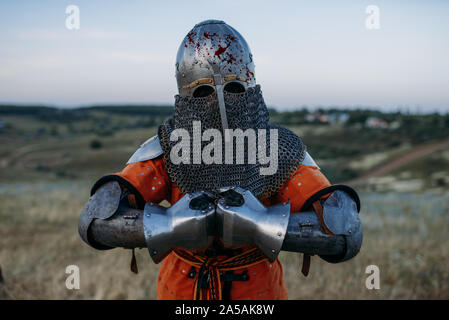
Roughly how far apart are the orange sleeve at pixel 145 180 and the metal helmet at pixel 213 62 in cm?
65

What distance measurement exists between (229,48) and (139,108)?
103904mm

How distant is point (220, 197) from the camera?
2662mm

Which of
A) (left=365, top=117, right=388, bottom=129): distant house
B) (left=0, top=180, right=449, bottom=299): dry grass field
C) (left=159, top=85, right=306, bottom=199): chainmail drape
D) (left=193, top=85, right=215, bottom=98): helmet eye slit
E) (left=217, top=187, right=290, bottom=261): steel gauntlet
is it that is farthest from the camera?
(left=365, top=117, right=388, bottom=129): distant house

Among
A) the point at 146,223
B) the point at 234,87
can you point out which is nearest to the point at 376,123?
the point at 234,87

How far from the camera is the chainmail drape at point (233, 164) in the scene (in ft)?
9.59

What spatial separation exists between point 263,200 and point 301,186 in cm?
33

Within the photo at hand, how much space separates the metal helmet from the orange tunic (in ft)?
2.17

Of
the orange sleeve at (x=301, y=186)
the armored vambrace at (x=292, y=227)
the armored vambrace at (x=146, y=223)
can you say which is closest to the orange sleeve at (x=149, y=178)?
the armored vambrace at (x=146, y=223)

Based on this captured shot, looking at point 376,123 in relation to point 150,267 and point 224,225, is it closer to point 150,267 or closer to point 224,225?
point 150,267

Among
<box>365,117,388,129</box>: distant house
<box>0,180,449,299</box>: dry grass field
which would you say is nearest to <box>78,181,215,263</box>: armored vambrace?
<box>0,180,449,299</box>: dry grass field

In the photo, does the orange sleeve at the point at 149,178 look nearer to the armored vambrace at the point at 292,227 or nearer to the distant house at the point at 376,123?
the armored vambrace at the point at 292,227

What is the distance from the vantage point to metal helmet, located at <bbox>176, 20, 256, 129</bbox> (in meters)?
3.01

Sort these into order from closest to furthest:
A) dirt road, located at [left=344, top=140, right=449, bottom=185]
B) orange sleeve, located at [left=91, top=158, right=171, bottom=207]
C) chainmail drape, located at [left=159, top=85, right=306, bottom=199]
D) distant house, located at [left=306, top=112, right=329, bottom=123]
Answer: orange sleeve, located at [left=91, top=158, right=171, bottom=207] < chainmail drape, located at [left=159, top=85, right=306, bottom=199] < dirt road, located at [left=344, top=140, right=449, bottom=185] < distant house, located at [left=306, top=112, right=329, bottom=123]

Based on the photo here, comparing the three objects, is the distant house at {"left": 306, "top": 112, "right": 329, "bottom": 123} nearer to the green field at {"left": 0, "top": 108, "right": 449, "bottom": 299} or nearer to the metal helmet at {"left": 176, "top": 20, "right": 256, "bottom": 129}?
the green field at {"left": 0, "top": 108, "right": 449, "bottom": 299}
